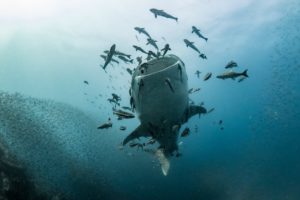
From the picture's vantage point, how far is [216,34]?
134 feet

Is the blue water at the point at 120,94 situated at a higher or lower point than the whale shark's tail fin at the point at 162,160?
lower

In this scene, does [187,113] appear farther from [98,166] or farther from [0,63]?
[0,63]

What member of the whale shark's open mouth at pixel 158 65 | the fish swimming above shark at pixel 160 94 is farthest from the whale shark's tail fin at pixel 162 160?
the whale shark's open mouth at pixel 158 65

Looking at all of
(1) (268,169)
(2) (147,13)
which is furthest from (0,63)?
(1) (268,169)

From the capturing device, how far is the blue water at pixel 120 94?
20.0m

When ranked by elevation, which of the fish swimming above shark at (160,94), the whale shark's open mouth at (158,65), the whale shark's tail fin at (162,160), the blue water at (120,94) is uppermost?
the whale shark's open mouth at (158,65)

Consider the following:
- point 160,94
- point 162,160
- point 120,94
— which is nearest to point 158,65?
point 160,94

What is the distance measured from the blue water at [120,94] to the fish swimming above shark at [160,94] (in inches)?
83.9

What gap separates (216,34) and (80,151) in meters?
23.4

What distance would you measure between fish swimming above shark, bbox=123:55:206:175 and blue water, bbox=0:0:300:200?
213 centimetres

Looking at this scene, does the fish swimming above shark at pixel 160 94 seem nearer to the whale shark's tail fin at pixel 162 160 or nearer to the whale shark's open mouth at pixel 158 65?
the whale shark's open mouth at pixel 158 65

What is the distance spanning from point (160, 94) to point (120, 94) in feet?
85.0

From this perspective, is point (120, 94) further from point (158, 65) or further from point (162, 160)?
point (158, 65)

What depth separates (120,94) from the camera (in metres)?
33.5
